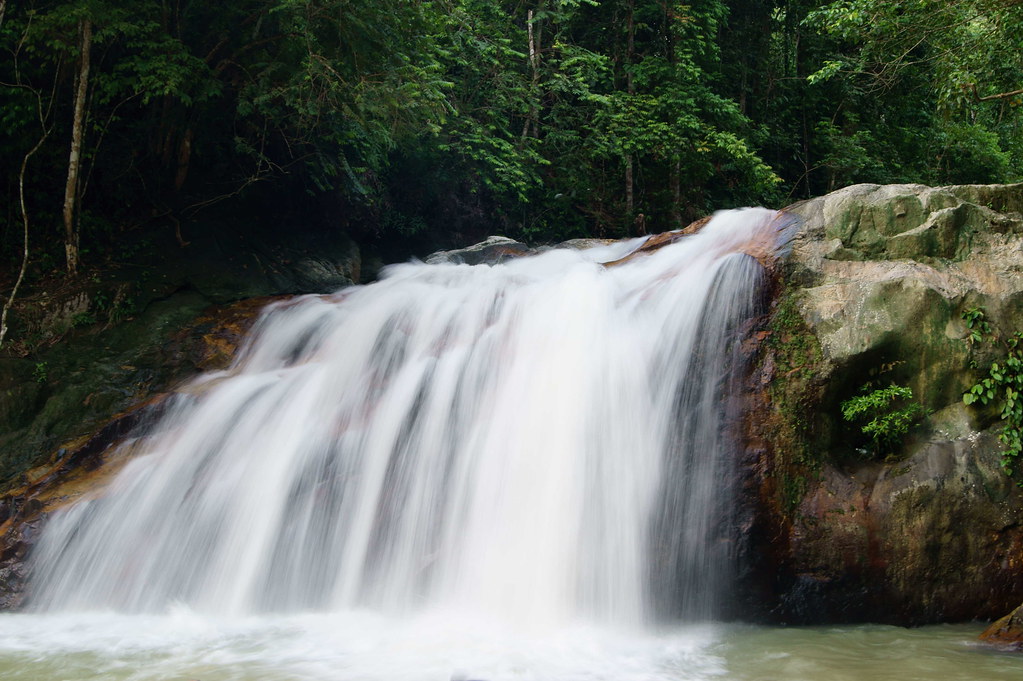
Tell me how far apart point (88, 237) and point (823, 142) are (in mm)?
14228

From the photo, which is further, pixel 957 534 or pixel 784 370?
pixel 784 370

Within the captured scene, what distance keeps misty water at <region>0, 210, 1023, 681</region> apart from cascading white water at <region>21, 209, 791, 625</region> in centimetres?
2

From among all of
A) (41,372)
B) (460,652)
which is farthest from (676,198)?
(460,652)

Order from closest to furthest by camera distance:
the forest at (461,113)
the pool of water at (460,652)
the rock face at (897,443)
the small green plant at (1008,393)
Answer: the pool of water at (460,652)
the rock face at (897,443)
the small green plant at (1008,393)
the forest at (461,113)

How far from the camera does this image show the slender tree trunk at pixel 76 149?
296 inches

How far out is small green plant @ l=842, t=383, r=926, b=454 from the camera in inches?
199

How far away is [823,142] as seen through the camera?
16.0m

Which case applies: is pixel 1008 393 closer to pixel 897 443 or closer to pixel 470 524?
pixel 897 443

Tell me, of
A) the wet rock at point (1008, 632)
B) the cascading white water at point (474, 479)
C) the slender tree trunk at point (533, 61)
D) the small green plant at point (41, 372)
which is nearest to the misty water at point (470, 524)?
the cascading white water at point (474, 479)

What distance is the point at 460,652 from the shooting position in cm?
420

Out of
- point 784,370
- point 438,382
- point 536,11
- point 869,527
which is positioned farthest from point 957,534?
point 536,11

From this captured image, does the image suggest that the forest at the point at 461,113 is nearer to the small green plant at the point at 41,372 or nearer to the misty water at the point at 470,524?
the small green plant at the point at 41,372

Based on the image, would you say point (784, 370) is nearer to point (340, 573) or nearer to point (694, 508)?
point (694, 508)

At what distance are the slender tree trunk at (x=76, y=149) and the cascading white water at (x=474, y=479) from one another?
108 inches
